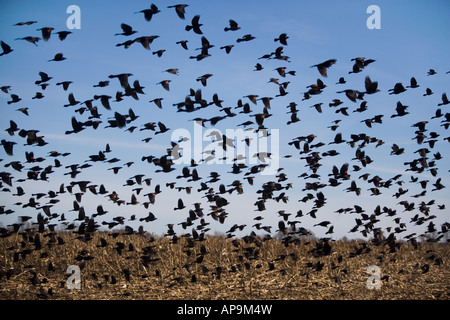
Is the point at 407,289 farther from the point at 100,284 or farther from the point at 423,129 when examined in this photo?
the point at 100,284

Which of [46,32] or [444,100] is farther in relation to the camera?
[444,100]

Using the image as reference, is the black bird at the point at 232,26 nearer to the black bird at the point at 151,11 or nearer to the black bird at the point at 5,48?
the black bird at the point at 151,11

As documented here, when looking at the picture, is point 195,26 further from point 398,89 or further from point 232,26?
point 398,89

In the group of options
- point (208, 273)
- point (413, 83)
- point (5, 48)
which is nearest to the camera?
point (5, 48)

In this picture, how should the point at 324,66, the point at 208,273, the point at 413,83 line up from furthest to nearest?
the point at 413,83 < the point at 324,66 < the point at 208,273

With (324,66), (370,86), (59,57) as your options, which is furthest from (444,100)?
(59,57)

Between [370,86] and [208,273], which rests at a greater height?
[370,86]

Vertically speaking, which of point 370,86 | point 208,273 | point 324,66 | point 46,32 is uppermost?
point 46,32

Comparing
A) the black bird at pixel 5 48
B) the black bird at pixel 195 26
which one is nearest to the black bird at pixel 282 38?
the black bird at pixel 195 26

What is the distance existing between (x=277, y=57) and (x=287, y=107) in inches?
71.4

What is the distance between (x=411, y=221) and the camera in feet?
53.1

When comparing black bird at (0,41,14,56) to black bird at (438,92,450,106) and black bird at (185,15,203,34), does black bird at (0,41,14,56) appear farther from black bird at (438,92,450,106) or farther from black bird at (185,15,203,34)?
black bird at (438,92,450,106)
